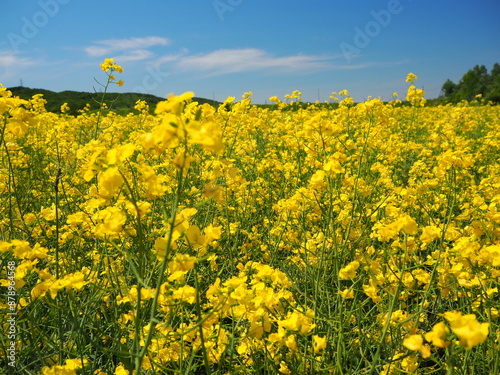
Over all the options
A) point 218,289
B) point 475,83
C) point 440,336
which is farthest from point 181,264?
point 475,83

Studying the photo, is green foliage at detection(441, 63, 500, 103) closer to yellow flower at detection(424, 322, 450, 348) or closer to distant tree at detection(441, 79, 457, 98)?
distant tree at detection(441, 79, 457, 98)

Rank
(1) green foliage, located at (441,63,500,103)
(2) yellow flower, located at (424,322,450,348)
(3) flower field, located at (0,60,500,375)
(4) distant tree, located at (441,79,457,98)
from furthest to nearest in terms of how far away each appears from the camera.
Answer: (4) distant tree, located at (441,79,457,98)
(1) green foliage, located at (441,63,500,103)
(3) flower field, located at (0,60,500,375)
(2) yellow flower, located at (424,322,450,348)

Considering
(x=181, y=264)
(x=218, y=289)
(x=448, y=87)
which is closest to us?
(x=181, y=264)

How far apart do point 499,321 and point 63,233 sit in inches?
108

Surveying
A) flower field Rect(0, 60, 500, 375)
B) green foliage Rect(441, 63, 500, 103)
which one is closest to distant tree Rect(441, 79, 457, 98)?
green foliage Rect(441, 63, 500, 103)

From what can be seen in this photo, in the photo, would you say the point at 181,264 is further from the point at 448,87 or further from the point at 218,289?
the point at 448,87

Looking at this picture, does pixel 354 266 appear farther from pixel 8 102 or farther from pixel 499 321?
pixel 8 102

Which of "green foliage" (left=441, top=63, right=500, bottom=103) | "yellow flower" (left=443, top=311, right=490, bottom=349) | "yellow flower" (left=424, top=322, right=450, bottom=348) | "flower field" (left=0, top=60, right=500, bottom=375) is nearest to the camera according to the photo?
"yellow flower" (left=443, top=311, right=490, bottom=349)

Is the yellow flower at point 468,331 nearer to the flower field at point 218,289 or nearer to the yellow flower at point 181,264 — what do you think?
the flower field at point 218,289

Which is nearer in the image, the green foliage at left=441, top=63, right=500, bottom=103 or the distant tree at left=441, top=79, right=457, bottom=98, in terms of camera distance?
the green foliage at left=441, top=63, right=500, bottom=103

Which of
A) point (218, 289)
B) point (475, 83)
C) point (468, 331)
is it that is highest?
point (475, 83)

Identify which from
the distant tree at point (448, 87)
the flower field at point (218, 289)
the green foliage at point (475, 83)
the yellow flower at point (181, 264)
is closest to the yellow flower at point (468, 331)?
the flower field at point (218, 289)

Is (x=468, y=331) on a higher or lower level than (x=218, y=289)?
higher

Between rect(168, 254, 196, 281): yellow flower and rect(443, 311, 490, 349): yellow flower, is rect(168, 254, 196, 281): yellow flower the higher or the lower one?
the higher one
